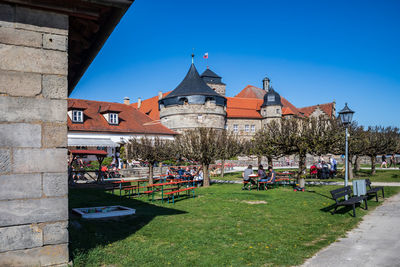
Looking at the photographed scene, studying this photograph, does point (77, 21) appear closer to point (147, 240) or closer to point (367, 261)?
point (147, 240)

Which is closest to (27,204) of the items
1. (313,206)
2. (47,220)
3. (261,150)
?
(47,220)

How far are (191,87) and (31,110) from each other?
41534mm

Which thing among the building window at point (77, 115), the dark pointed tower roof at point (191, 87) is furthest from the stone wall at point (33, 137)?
the dark pointed tower roof at point (191, 87)

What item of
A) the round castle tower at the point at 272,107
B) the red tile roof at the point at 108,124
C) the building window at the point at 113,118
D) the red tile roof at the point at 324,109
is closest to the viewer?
the red tile roof at the point at 108,124

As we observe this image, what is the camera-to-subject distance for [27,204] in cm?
447

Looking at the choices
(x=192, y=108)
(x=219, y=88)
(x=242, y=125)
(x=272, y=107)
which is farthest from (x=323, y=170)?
(x=219, y=88)

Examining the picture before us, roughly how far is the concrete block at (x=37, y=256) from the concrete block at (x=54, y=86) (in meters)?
2.11

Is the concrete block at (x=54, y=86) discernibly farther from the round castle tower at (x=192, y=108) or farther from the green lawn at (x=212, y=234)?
the round castle tower at (x=192, y=108)

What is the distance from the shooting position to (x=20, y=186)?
4.44 meters

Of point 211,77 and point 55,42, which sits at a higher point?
point 211,77

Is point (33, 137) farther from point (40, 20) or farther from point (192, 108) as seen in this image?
point (192, 108)

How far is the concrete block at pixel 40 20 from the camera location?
4516 mm

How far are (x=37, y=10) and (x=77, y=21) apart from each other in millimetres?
699

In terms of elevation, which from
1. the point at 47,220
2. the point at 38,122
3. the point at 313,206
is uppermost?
the point at 38,122
